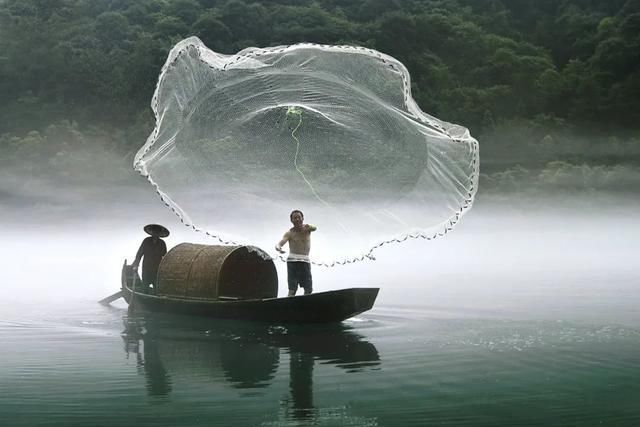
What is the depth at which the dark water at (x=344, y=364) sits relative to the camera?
8.62 m

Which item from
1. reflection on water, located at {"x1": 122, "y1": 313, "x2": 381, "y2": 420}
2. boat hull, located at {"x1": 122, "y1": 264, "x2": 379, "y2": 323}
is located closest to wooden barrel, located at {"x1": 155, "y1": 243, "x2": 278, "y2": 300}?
boat hull, located at {"x1": 122, "y1": 264, "x2": 379, "y2": 323}

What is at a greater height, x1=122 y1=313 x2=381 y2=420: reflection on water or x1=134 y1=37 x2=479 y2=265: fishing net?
x1=134 y1=37 x2=479 y2=265: fishing net

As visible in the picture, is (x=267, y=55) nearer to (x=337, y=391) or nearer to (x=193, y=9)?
(x=337, y=391)

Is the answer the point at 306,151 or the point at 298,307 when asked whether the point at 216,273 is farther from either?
the point at 306,151

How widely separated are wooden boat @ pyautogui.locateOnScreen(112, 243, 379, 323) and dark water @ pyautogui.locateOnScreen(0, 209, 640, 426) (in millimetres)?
290

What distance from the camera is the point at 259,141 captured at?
42.5 ft

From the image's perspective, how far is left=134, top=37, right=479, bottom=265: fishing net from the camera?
11.4 m

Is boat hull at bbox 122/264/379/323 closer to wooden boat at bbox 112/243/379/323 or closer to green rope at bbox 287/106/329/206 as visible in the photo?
wooden boat at bbox 112/243/379/323

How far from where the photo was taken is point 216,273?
1377 centimetres

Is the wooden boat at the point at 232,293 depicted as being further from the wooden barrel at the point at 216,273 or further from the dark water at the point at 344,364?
the dark water at the point at 344,364

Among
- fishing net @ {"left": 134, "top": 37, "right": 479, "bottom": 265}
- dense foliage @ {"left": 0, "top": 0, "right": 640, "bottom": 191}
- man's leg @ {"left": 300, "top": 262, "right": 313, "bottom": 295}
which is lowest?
man's leg @ {"left": 300, "top": 262, "right": 313, "bottom": 295}

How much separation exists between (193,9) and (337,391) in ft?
213

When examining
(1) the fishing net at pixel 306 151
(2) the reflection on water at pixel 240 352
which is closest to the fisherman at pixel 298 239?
(1) the fishing net at pixel 306 151

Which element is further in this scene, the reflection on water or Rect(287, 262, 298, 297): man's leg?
Rect(287, 262, 298, 297): man's leg
